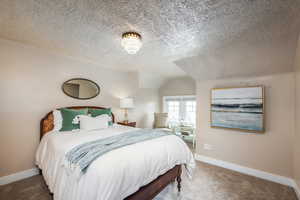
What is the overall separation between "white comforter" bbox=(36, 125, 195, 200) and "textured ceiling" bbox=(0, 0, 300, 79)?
4.96 feet

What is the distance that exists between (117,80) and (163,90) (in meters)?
2.25

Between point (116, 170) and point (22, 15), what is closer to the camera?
point (116, 170)

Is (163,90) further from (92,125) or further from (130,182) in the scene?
(130,182)

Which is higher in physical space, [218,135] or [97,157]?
[97,157]

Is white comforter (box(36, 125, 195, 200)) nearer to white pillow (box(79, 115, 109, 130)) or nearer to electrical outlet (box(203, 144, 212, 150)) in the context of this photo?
white pillow (box(79, 115, 109, 130))

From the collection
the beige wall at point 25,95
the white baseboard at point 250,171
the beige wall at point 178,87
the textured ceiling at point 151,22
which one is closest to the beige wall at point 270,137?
the white baseboard at point 250,171

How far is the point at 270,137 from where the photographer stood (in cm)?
234

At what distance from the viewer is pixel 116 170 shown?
3.86ft

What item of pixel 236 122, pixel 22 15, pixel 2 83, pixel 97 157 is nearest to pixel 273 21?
pixel 236 122

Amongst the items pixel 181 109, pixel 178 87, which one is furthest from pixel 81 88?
pixel 181 109

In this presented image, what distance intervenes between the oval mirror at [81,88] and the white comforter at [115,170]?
52.4 inches

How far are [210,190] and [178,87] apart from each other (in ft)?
11.8

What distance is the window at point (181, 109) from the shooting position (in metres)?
4.78

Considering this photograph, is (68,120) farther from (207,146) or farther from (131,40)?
(207,146)
